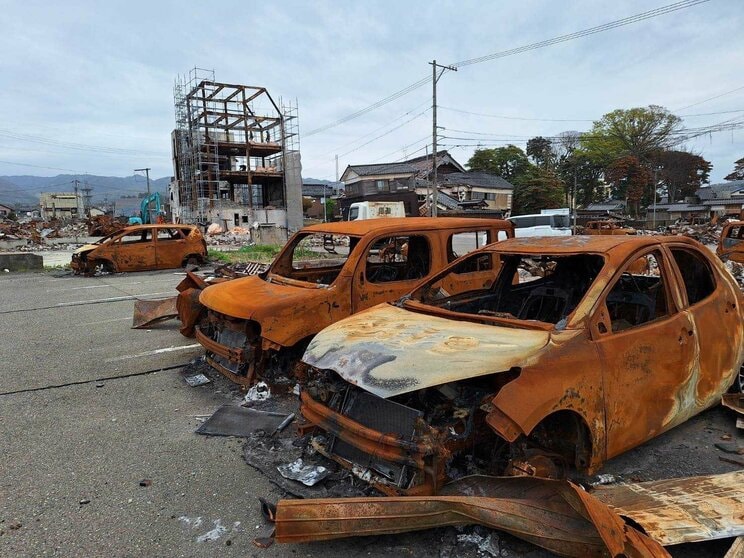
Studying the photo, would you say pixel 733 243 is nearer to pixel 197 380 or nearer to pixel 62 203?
pixel 197 380

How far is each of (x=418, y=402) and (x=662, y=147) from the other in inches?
2548

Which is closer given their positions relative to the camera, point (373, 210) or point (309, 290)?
point (309, 290)

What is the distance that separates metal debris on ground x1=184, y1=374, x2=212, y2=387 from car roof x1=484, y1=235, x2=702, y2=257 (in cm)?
330

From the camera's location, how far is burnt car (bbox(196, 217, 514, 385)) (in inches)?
186

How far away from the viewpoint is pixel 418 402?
303 cm

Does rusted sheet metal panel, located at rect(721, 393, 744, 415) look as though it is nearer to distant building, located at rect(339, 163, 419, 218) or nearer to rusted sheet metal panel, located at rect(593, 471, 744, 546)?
rusted sheet metal panel, located at rect(593, 471, 744, 546)

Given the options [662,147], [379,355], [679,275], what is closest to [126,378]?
[379,355]

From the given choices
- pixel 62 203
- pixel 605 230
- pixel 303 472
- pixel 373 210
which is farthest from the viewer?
pixel 62 203

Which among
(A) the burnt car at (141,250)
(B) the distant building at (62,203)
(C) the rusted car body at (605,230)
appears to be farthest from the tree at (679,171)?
(B) the distant building at (62,203)

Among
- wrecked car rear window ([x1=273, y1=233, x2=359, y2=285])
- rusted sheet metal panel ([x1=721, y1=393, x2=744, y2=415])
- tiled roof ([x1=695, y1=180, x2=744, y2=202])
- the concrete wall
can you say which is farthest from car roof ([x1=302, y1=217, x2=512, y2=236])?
tiled roof ([x1=695, y1=180, x2=744, y2=202])

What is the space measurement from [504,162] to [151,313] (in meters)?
58.4

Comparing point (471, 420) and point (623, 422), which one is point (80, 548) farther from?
point (623, 422)

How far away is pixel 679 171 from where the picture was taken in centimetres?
5741

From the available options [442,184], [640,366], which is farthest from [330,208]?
[640,366]
